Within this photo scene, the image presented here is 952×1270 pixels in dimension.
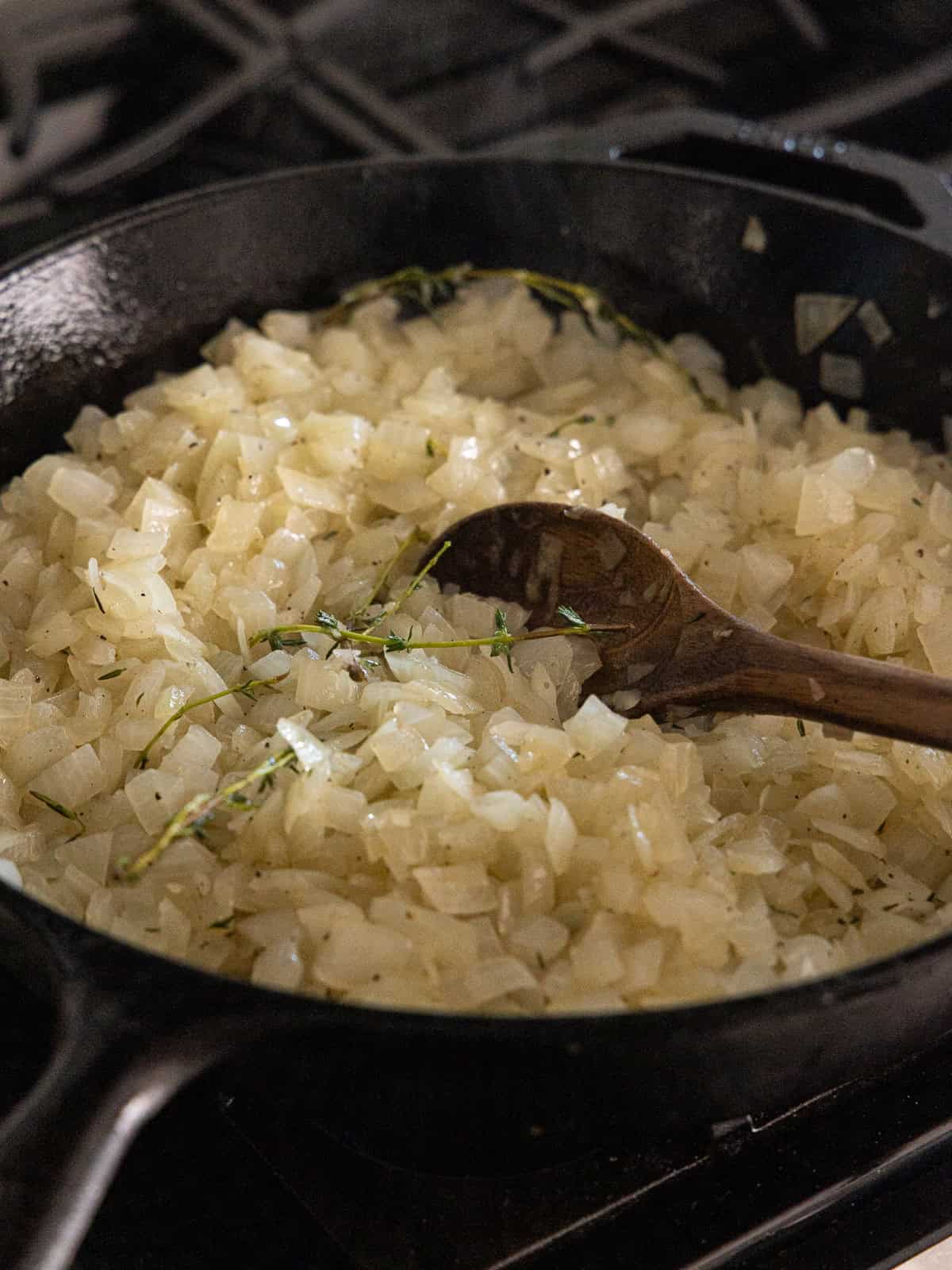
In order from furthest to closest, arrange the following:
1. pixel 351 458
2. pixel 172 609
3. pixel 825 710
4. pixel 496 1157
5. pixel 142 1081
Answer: pixel 351 458 < pixel 172 609 < pixel 825 710 < pixel 496 1157 < pixel 142 1081

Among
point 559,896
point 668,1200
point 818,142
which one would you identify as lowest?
point 668,1200

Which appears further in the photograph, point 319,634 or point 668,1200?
point 319,634

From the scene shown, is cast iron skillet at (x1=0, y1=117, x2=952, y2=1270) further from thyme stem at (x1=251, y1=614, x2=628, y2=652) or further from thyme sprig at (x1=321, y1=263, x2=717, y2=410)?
thyme stem at (x1=251, y1=614, x2=628, y2=652)

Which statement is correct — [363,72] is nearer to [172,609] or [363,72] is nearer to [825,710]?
[172,609]

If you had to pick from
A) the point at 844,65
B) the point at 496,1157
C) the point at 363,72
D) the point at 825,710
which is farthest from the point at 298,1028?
the point at 844,65

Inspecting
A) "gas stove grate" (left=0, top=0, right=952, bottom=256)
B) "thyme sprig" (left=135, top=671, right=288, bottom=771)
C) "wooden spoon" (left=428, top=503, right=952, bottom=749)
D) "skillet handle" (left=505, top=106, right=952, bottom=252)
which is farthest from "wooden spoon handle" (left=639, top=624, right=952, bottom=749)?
"gas stove grate" (left=0, top=0, right=952, bottom=256)

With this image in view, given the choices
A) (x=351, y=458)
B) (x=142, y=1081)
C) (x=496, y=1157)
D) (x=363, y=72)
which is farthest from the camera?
(x=363, y=72)

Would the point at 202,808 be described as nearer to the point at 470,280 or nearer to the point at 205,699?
the point at 205,699
